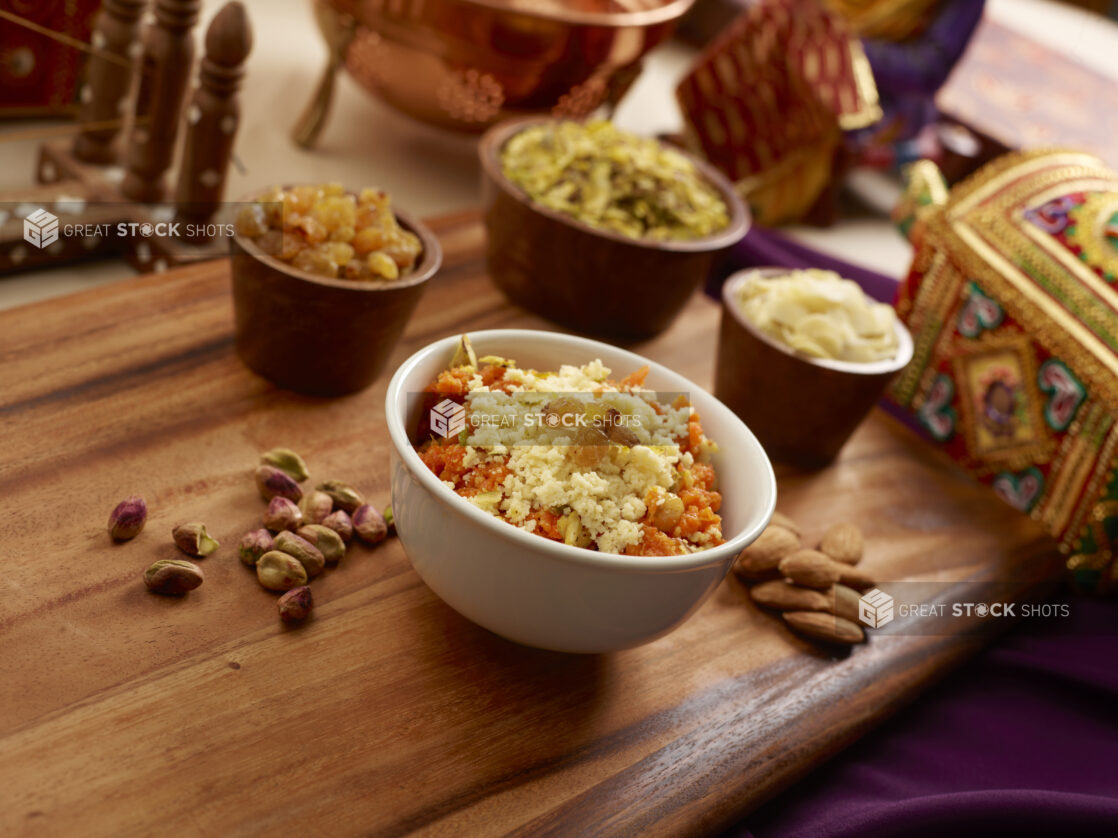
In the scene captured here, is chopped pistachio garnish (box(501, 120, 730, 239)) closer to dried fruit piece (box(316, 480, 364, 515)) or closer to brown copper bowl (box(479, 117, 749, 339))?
brown copper bowl (box(479, 117, 749, 339))

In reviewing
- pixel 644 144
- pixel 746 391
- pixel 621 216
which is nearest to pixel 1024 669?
pixel 746 391

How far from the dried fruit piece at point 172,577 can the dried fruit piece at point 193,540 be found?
0.10 ft

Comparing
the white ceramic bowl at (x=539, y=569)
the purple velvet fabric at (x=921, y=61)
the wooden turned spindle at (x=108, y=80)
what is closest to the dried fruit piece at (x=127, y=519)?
the white ceramic bowl at (x=539, y=569)

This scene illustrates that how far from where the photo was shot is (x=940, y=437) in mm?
1416

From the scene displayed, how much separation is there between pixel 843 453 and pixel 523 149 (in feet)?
2.00

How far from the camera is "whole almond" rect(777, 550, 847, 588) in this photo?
1.01 meters

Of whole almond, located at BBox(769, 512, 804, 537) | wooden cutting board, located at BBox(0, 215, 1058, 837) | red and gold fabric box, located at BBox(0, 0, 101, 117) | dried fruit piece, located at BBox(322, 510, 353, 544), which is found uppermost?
whole almond, located at BBox(769, 512, 804, 537)

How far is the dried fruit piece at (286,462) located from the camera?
986 mm

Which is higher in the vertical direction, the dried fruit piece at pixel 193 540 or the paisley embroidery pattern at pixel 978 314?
the paisley embroidery pattern at pixel 978 314

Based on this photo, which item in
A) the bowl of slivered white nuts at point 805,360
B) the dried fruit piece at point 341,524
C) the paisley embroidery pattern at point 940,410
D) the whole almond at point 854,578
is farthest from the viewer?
the paisley embroidery pattern at point 940,410

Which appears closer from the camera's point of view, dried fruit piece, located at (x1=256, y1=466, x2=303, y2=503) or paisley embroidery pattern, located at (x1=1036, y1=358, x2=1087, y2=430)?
dried fruit piece, located at (x1=256, y1=466, x2=303, y2=503)

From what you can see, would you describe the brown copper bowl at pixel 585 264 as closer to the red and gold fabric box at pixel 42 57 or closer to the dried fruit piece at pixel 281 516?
the dried fruit piece at pixel 281 516

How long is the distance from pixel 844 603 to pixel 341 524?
0.51m

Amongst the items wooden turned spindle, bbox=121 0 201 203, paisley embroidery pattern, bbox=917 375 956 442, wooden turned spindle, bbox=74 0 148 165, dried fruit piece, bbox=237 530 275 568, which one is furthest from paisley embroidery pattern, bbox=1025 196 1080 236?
wooden turned spindle, bbox=74 0 148 165
